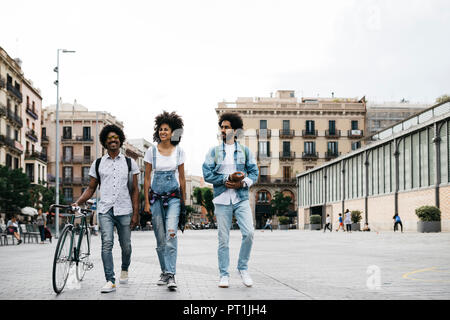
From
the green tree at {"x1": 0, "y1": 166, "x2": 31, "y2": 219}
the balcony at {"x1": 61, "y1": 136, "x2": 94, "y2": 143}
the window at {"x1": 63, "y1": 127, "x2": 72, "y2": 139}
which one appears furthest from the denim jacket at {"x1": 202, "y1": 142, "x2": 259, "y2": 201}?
the window at {"x1": 63, "y1": 127, "x2": 72, "y2": 139}

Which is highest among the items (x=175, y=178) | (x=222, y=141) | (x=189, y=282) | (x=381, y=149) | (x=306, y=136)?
(x=306, y=136)

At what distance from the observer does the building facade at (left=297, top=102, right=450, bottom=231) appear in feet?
95.5

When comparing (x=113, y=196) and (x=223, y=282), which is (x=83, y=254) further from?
(x=223, y=282)

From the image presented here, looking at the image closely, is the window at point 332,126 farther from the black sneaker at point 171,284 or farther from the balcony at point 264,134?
the black sneaker at point 171,284

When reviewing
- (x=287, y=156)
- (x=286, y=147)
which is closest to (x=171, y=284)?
(x=287, y=156)

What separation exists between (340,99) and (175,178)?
73.8m

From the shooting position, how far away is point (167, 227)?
6.68m

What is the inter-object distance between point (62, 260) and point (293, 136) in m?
67.5

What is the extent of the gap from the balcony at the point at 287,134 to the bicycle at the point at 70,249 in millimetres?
66026

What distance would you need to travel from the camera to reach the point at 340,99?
257ft

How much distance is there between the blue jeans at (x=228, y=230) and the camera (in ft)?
22.2
